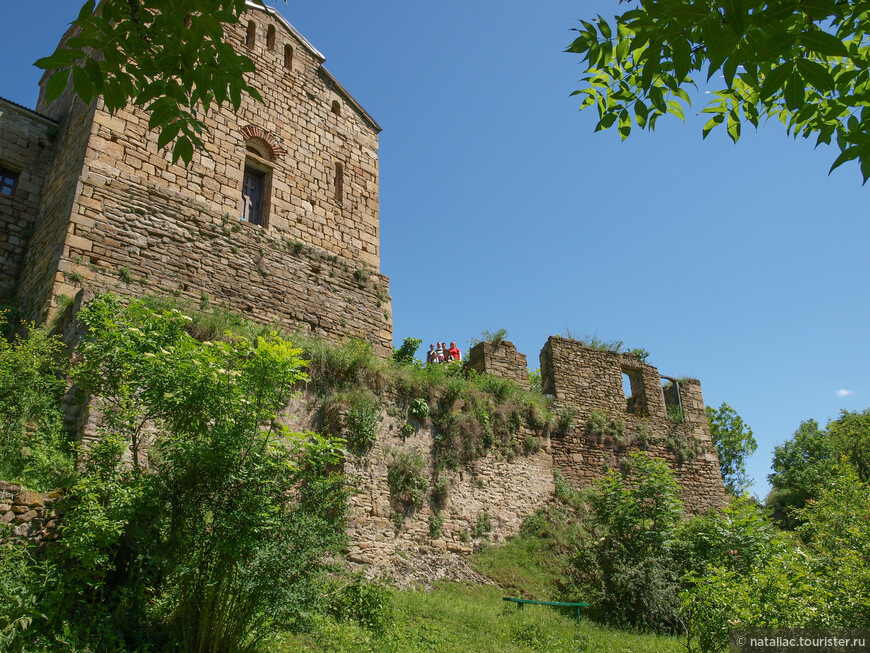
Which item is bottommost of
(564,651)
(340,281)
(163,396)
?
(564,651)

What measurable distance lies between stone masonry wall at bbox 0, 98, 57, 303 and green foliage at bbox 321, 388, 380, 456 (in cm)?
615

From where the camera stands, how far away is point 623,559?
975 centimetres

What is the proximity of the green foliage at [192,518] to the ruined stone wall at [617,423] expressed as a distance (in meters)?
8.26

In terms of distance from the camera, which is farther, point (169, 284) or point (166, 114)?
point (169, 284)

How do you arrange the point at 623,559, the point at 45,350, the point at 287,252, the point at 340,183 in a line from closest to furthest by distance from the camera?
the point at 45,350 < the point at 623,559 < the point at 287,252 < the point at 340,183

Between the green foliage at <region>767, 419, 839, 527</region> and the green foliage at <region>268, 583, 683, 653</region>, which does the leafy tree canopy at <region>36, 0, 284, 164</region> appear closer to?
the green foliage at <region>268, 583, 683, 653</region>

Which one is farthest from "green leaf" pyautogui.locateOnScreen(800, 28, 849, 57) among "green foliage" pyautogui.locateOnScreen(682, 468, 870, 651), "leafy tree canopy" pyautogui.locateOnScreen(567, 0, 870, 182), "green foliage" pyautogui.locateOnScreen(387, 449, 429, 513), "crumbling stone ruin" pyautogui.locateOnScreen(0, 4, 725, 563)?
"green foliage" pyautogui.locateOnScreen(387, 449, 429, 513)

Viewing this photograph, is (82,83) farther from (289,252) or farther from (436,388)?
(289,252)

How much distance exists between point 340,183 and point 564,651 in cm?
1059

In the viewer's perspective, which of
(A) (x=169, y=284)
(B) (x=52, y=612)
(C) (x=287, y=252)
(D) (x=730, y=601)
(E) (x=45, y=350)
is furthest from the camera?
(C) (x=287, y=252)

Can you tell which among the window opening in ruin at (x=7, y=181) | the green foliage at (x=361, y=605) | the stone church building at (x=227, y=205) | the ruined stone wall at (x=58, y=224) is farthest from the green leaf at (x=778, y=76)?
the window opening in ruin at (x=7, y=181)

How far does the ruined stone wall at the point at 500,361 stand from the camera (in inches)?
549

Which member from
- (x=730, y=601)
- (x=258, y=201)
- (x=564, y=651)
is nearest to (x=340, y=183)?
(x=258, y=201)

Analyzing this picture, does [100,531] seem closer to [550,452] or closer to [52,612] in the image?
[52,612]
